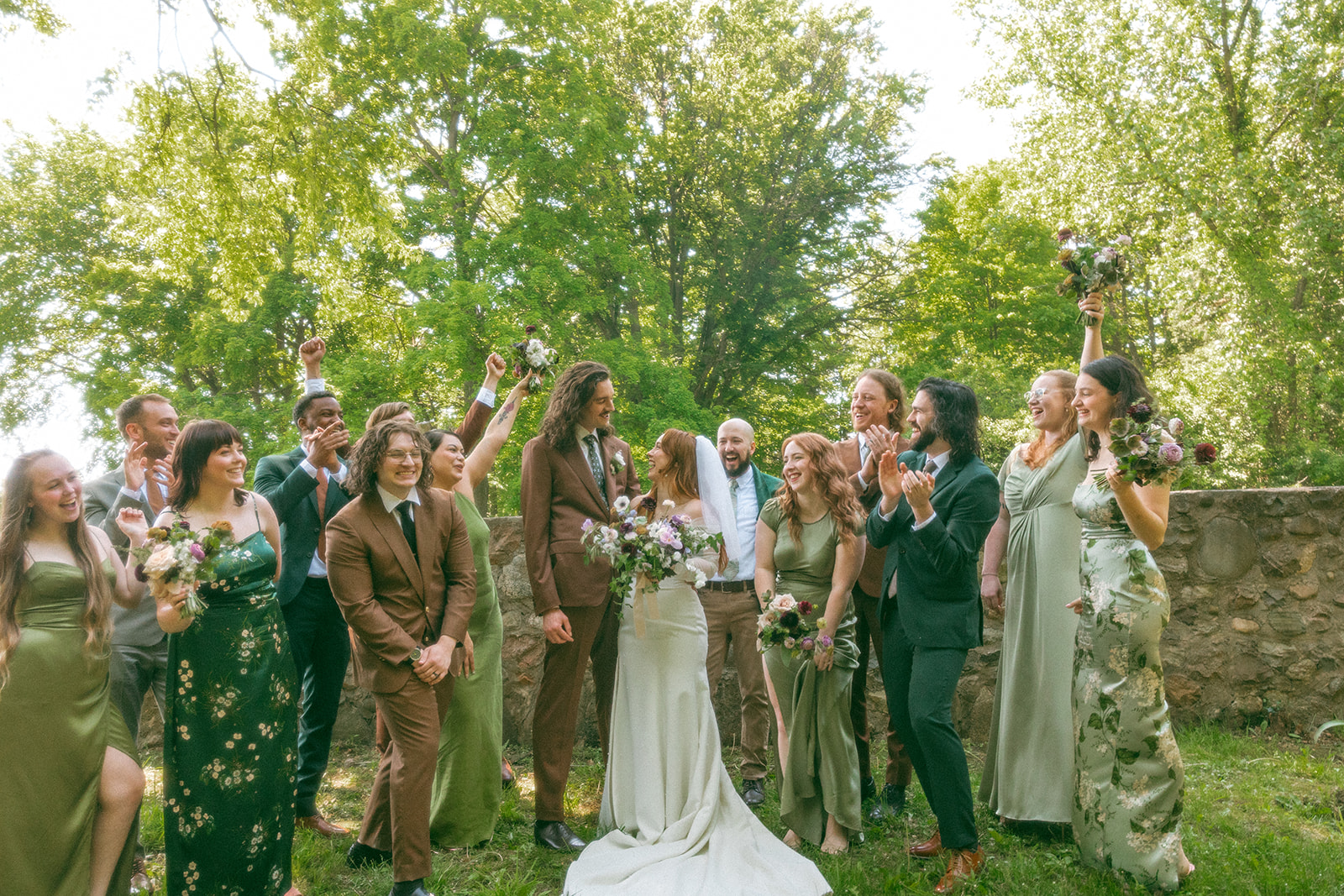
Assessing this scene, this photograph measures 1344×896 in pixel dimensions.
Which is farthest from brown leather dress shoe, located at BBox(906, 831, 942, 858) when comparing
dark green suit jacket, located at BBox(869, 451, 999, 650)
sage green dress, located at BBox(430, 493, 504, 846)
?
sage green dress, located at BBox(430, 493, 504, 846)

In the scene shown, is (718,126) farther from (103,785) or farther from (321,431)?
(103,785)

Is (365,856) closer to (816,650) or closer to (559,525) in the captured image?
(559,525)

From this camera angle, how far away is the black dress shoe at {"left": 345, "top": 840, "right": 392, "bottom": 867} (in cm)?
427

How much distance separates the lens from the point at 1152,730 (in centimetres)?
390

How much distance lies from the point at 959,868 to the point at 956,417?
6.98 ft

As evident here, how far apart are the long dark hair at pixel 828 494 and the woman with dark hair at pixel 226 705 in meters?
2.57

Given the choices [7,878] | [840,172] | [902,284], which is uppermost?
[840,172]

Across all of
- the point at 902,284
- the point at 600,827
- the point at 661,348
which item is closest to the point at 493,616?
the point at 600,827

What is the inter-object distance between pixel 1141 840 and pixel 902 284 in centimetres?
1639

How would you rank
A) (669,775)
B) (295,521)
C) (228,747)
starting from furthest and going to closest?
(295,521) → (669,775) → (228,747)

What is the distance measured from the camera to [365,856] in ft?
14.1

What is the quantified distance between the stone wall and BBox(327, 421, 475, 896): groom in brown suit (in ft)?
6.77

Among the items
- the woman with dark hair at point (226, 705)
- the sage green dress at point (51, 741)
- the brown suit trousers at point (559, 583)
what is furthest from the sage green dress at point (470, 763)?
the sage green dress at point (51, 741)

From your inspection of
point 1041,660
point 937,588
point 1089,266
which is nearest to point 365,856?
point 937,588
